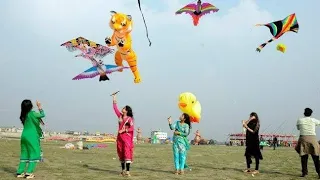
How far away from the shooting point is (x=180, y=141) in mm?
10477

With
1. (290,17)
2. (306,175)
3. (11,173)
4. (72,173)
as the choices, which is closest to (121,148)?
(72,173)

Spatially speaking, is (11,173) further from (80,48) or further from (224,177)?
(80,48)

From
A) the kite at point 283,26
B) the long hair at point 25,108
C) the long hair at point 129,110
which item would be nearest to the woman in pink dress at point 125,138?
the long hair at point 129,110

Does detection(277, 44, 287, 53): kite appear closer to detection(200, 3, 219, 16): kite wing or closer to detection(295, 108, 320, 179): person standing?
detection(200, 3, 219, 16): kite wing

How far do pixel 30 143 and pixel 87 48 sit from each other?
7127mm

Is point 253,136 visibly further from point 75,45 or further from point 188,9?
point 75,45

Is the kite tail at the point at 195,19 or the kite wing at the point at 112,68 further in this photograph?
the kite tail at the point at 195,19

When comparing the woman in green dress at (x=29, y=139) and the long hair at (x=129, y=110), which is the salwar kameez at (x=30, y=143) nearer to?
the woman in green dress at (x=29, y=139)

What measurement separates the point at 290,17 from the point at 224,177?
8.35 metres

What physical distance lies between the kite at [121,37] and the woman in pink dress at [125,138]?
5164 mm

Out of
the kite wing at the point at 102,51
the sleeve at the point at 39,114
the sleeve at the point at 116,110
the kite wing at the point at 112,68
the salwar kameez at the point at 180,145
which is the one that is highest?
the kite wing at the point at 102,51

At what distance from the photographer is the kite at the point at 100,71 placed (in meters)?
13.9

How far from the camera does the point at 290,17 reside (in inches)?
614

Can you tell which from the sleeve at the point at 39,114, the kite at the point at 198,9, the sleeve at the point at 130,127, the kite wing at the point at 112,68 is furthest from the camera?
the kite at the point at 198,9
